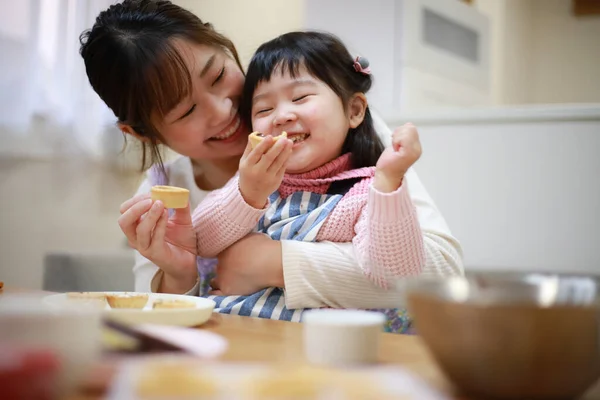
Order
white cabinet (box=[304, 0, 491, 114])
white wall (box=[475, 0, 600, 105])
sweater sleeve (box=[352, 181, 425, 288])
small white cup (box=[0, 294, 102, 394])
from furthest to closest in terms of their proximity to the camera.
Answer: white wall (box=[475, 0, 600, 105])
white cabinet (box=[304, 0, 491, 114])
sweater sleeve (box=[352, 181, 425, 288])
small white cup (box=[0, 294, 102, 394])

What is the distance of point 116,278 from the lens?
231 cm

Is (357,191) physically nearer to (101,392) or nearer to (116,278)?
(101,392)

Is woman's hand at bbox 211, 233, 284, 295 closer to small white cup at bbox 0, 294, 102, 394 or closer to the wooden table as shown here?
the wooden table

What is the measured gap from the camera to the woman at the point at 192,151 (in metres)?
1.14

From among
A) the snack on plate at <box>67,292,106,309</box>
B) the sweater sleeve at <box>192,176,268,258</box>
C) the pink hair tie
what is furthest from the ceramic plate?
the pink hair tie

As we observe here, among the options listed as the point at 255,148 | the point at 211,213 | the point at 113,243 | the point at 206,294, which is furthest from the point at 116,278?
the point at 255,148

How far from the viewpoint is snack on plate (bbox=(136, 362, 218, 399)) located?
44 cm

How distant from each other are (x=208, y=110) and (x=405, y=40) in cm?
227

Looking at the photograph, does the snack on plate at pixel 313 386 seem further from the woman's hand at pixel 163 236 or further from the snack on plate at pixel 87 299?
the woman's hand at pixel 163 236

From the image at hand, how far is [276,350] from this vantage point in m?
0.67

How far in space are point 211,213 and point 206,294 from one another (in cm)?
22

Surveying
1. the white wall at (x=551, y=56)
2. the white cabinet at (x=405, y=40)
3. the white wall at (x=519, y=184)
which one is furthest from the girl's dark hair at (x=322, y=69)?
the white wall at (x=551, y=56)

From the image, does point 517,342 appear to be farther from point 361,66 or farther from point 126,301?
point 361,66

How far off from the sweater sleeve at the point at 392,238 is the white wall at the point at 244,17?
5.92ft
